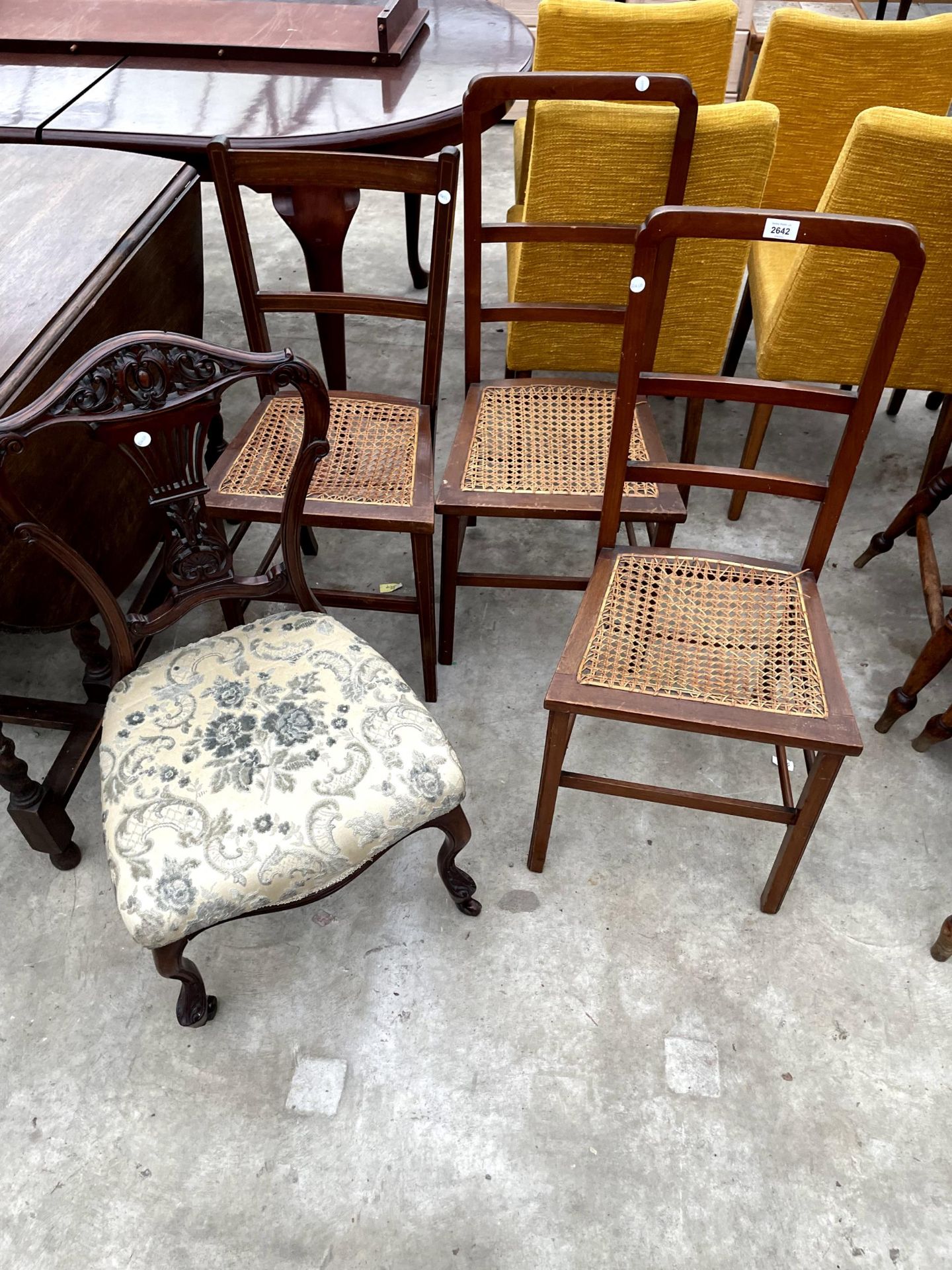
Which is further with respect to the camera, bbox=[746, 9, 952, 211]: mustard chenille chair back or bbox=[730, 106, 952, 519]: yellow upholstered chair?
bbox=[746, 9, 952, 211]: mustard chenille chair back

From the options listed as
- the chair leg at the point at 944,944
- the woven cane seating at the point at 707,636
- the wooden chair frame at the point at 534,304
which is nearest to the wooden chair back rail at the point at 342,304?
the wooden chair frame at the point at 534,304

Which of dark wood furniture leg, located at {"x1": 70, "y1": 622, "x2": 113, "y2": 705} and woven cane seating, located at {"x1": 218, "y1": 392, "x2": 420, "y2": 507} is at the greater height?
woven cane seating, located at {"x1": 218, "y1": 392, "x2": 420, "y2": 507}

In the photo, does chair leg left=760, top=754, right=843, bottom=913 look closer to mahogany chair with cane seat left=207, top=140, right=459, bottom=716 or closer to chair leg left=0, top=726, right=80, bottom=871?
mahogany chair with cane seat left=207, top=140, right=459, bottom=716

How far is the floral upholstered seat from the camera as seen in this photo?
3.67 ft

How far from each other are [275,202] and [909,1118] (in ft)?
6.48

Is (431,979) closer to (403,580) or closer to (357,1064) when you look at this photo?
(357,1064)

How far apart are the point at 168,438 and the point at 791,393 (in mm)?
898

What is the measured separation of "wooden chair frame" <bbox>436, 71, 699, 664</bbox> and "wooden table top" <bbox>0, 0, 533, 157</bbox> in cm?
35

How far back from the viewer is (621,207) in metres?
1.78

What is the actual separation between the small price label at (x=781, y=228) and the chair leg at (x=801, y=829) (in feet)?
2.32

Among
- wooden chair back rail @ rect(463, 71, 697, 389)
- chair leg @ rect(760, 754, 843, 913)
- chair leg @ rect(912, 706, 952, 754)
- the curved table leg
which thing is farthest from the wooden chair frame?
chair leg @ rect(912, 706, 952, 754)

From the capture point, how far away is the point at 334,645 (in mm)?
1334

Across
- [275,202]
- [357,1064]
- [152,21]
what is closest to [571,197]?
[275,202]

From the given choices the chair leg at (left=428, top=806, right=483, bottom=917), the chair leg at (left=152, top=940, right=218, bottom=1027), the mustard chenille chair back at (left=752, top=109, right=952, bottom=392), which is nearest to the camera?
the chair leg at (left=152, top=940, right=218, bottom=1027)
